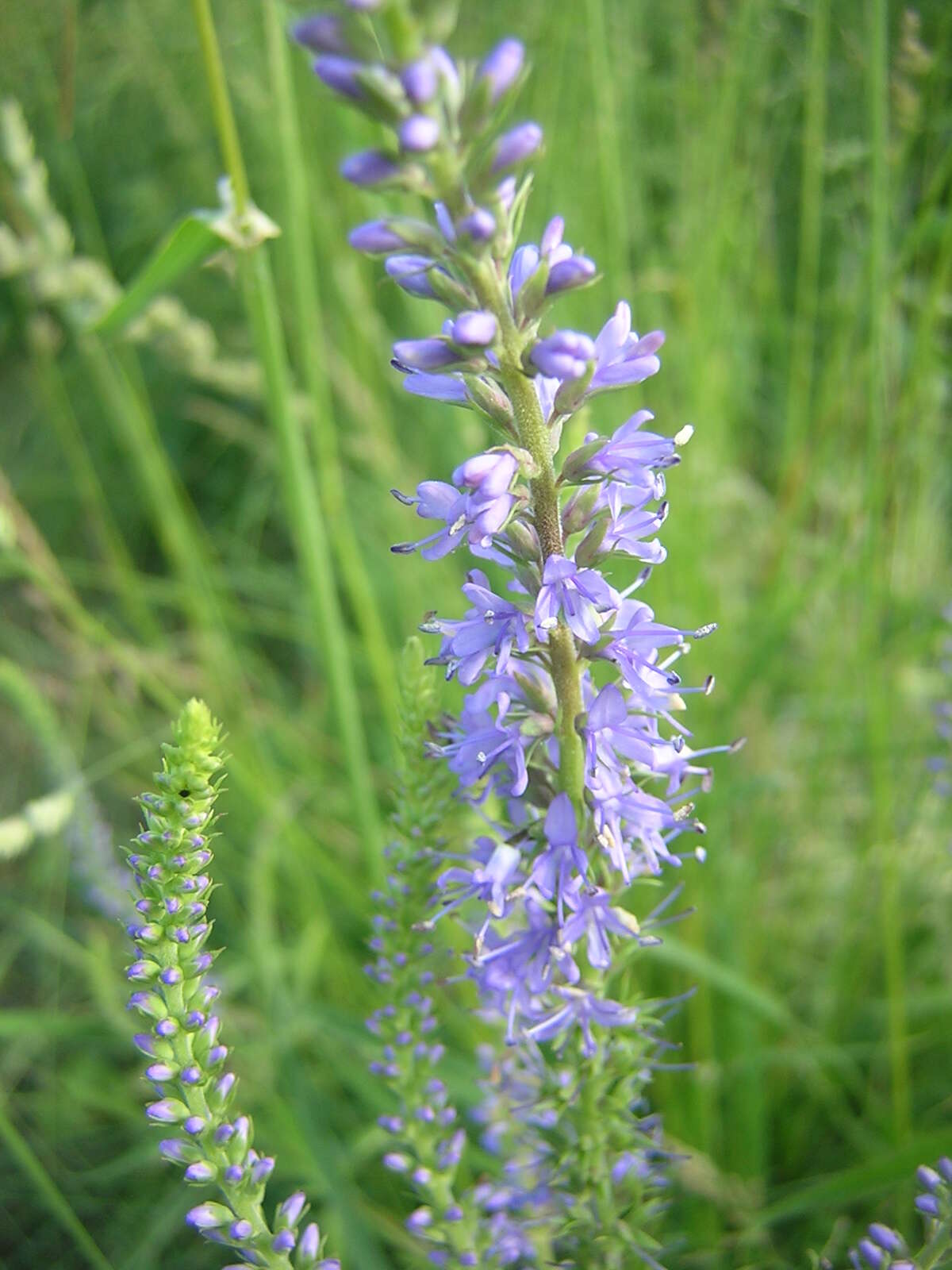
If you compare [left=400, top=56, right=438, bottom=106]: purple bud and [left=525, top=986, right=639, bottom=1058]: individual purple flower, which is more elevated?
[left=400, top=56, right=438, bottom=106]: purple bud

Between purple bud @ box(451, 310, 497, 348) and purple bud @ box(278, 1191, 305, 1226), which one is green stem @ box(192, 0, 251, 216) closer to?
purple bud @ box(451, 310, 497, 348)

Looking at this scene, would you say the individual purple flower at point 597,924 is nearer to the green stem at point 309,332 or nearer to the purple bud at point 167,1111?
the purple bud at point 167,1111

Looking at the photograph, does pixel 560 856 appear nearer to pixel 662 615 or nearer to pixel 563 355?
pixel 563 355

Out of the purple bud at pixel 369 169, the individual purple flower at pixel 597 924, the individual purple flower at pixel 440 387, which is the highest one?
the purple bud at pixel 369 169

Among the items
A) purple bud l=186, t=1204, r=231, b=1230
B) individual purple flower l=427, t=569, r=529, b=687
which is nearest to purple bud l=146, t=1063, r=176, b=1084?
purple bud l=186, t=1204, r=231, b=1230

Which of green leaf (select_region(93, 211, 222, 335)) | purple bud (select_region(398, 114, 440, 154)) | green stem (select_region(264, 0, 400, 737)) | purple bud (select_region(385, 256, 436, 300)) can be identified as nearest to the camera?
purple bud (select_region(398, 114, 440, 154))

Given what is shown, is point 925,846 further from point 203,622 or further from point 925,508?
point 203,622

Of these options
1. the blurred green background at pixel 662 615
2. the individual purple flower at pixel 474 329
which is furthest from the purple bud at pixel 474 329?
the blurred green background at pixel 662 615
